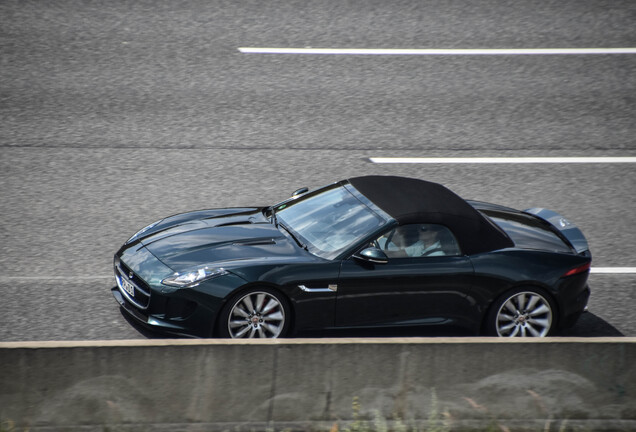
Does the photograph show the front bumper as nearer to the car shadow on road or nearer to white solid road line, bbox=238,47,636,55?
the car shadow on road

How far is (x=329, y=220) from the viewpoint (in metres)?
7.20

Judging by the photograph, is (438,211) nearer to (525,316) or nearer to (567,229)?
(525,316)

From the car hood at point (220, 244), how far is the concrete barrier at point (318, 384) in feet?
4.80

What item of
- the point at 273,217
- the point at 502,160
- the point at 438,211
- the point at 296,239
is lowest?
the point at 296,239

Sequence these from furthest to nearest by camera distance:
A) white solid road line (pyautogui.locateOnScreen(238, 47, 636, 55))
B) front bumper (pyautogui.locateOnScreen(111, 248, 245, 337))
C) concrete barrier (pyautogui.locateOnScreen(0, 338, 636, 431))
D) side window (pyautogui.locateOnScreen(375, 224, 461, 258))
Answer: white solid road line (pyautogui.locateOnScreen(238, 47, 636, 55))
side window (pyautogui.locateOnScreen(375, 224, 461, 258))
front bumper (pyautogui.locateOnScreen(111, 248, 245, 337))
concrete barrier (pyautogui.locateOnScreen(0, 338, 636, 431))

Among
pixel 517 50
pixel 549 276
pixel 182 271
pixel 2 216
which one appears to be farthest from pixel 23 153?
pixel 517 50

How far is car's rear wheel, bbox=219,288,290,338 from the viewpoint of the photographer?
6.40m

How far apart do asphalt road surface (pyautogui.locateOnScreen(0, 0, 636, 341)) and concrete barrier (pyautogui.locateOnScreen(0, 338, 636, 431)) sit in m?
1.56

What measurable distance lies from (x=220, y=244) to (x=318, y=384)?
2.05m

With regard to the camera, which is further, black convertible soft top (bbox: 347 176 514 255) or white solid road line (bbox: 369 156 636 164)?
white solid road line (bbox: 369 156 636 164)

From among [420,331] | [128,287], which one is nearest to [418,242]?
→ [420,331]

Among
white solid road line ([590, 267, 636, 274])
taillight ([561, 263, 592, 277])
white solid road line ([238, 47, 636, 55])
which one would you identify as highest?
white solid road line ([238, 47, 636, 55])

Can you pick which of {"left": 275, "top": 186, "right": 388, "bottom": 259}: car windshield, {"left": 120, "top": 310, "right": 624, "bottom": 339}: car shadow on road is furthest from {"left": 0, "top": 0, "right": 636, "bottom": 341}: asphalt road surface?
{"left": 275, "top": 186, "right": 388, "bottom": 259}: car windshield

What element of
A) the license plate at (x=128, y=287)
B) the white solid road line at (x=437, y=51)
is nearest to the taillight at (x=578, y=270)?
the license plate at (x=128, y=287)
